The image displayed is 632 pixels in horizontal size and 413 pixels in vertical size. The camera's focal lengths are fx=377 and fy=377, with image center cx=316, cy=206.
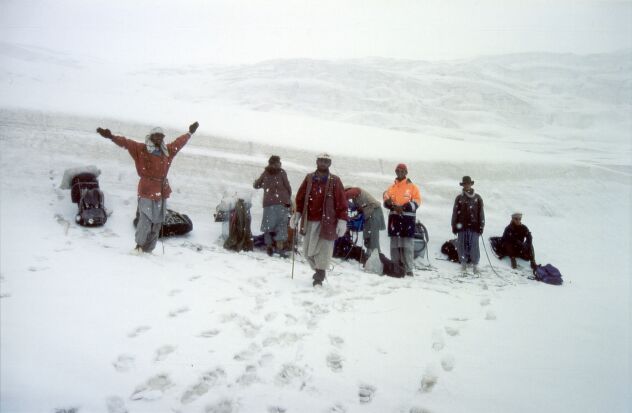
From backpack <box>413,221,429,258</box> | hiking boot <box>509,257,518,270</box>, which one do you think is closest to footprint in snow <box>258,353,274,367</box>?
backpack <box>413,221,429,258</box>

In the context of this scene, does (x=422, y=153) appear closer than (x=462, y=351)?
No

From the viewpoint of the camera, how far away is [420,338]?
3475mm

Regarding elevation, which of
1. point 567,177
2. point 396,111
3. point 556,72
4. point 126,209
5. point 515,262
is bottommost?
point 515,262

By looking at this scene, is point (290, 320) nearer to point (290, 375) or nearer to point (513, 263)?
point (290, 375)

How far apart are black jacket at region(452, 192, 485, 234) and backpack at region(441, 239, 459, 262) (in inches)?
30.8

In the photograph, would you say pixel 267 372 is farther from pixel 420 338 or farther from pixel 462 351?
pixel 462 351

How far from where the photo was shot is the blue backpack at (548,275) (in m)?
6.32

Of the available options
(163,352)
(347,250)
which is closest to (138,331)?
(163,352)

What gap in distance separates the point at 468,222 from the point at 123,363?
5.80 metres

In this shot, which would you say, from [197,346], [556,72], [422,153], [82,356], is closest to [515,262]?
[422,153]

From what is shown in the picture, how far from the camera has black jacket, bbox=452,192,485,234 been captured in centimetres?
665

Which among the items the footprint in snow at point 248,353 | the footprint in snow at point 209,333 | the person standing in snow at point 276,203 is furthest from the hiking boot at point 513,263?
the footprint in snow at point 209,333

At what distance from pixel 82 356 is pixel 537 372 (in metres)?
3.43

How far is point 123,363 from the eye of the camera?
8.41 feet
